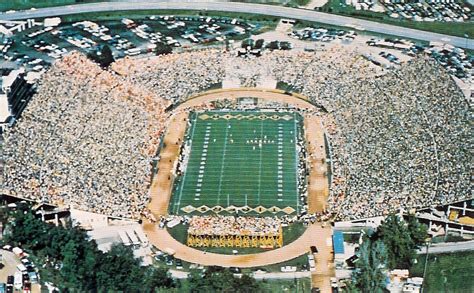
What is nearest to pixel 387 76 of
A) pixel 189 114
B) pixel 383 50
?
pixel 383 50

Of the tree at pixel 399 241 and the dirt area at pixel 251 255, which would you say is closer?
Answer: the tree at pixel 399 241

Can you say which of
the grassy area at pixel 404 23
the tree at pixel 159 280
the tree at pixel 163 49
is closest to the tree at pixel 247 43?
the tree at pixel 163 49

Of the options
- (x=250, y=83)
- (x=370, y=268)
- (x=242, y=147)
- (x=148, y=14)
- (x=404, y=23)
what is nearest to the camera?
(x=370, y=268)

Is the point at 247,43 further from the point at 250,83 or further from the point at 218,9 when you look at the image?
the point at 218,9

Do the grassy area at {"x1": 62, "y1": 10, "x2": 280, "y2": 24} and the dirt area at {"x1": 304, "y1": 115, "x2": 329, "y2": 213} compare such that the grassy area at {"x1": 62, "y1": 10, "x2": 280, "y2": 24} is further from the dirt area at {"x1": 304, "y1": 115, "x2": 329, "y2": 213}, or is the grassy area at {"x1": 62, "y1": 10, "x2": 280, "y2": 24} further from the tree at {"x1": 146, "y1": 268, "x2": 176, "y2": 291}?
the tree at {"x1": 146, "y1": 268, "x2": 176, "y2": 291}

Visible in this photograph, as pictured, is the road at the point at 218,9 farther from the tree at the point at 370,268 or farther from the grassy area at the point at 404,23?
the tree at the point at 370,268

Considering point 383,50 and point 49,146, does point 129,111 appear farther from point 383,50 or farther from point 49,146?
point 383,50

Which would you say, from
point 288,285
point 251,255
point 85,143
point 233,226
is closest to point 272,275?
point 288,285
